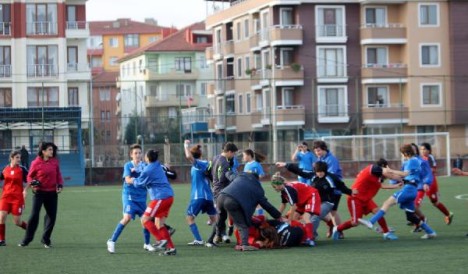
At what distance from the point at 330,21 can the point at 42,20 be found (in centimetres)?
1726

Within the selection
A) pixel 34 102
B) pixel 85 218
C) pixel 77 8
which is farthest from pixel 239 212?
pixel 77 8

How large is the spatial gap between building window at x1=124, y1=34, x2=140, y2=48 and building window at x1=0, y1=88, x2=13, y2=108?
68935mm

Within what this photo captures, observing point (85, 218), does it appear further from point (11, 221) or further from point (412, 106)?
point (412, 106)

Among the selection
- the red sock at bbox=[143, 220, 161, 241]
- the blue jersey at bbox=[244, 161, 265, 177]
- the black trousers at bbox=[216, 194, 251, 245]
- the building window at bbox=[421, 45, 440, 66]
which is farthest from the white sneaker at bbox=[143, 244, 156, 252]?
the building window at bbox=[421, 45, 440, 66]

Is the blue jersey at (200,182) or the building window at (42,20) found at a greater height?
the building window at (42,20)

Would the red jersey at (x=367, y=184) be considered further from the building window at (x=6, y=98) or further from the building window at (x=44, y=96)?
the building window at (x=6, y=98)

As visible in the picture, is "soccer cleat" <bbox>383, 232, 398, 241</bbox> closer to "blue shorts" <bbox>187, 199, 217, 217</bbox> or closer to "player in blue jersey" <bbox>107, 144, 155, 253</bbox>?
"blue shorts" <bbox>187, 199, 217, 217</bbox>

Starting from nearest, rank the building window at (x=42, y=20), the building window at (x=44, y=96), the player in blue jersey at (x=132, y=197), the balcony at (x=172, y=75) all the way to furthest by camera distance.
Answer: the player in blue jersey at (x=132, y=197) → the building window at (x=44, y=96) → the building window at (x=42, y=20) → the balcony at (x=172, y=75)

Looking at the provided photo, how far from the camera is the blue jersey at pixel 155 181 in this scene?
16.2 metres

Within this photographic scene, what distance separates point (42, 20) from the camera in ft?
195

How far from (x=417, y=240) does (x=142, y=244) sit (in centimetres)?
486

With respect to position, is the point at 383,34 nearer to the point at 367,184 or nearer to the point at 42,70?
the point at 42,70

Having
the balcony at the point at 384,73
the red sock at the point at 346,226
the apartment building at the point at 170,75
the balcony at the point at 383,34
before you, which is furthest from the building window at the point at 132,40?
the red sock at the point at 346,226

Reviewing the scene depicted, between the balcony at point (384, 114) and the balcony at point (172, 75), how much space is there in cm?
2878
